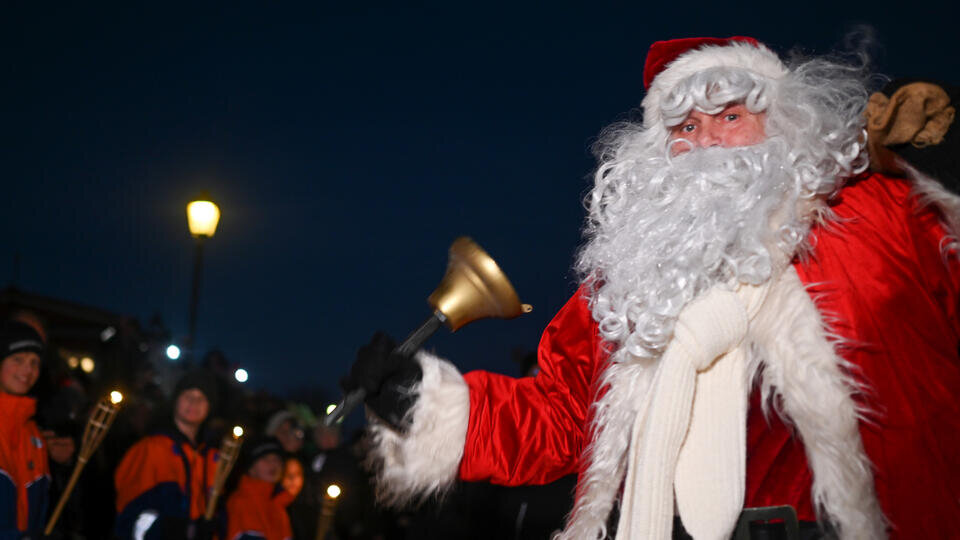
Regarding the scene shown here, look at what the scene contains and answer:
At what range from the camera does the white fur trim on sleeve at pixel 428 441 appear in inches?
95.7

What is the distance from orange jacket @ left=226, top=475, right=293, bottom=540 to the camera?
6922 millimetres

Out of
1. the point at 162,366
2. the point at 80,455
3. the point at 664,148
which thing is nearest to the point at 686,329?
the point at 664,148

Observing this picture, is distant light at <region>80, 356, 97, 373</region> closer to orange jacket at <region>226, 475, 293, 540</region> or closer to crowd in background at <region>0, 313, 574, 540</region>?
crowd in background at <region>0, 313, 574, 540</region>

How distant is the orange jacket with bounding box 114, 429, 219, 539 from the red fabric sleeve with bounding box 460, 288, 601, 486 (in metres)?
4.11

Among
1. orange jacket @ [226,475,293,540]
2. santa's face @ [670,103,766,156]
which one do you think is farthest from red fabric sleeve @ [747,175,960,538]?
orange jacket @ [226,475,293,540]

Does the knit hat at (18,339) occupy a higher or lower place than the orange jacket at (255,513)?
higher

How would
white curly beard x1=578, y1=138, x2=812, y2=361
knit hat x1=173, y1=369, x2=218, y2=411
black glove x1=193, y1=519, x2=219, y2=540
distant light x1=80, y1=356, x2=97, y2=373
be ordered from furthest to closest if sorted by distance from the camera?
1. distant light x1=80, y1=356, x2=97, y2=373
2. knit hat x1=173, y1=369, x2=218, y2=411
3. black glove x1=193, y1=519, x2=219, y2=540
4. white curly beard x1=578, y1=138, x2=812, y2=361

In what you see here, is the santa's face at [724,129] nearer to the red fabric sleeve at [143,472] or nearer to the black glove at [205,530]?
the red fabric sleeve at [143,472]

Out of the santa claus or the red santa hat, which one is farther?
the red santa hat

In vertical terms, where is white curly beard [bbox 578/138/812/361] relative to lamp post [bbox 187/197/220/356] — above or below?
below

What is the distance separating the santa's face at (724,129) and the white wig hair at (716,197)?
0.09 feet

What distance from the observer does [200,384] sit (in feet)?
21.7

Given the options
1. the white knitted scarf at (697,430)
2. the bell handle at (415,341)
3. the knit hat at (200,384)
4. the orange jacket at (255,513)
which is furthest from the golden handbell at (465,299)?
the orange jacket at (255,513)

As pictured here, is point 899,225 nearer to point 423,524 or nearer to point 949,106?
point 949,106
